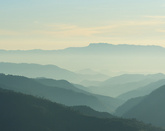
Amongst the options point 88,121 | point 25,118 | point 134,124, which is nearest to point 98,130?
point 88,121

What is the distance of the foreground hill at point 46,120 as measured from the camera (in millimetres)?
166875

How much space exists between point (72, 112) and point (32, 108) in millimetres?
23086

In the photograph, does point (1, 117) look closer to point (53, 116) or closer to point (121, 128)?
point (53, 116)

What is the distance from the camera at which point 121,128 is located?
174875 millimetres

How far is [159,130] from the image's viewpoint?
188750 millimetres

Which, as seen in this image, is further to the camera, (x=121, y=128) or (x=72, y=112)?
(x=72, y=112)

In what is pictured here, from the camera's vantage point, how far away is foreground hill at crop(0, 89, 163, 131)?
6570 inches

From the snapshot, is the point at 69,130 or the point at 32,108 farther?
the point at 32,108

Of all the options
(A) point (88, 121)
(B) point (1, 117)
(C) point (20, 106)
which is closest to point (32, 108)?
(C) point (20, 106)

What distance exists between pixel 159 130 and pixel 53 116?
6081 cm

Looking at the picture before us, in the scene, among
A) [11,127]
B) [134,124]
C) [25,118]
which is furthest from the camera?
[134,124]

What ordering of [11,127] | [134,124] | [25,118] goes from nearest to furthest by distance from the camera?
[11,127] → [25,118] → [134,124]

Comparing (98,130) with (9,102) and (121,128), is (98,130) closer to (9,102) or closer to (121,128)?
(121,128)

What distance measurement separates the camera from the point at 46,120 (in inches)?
6900
